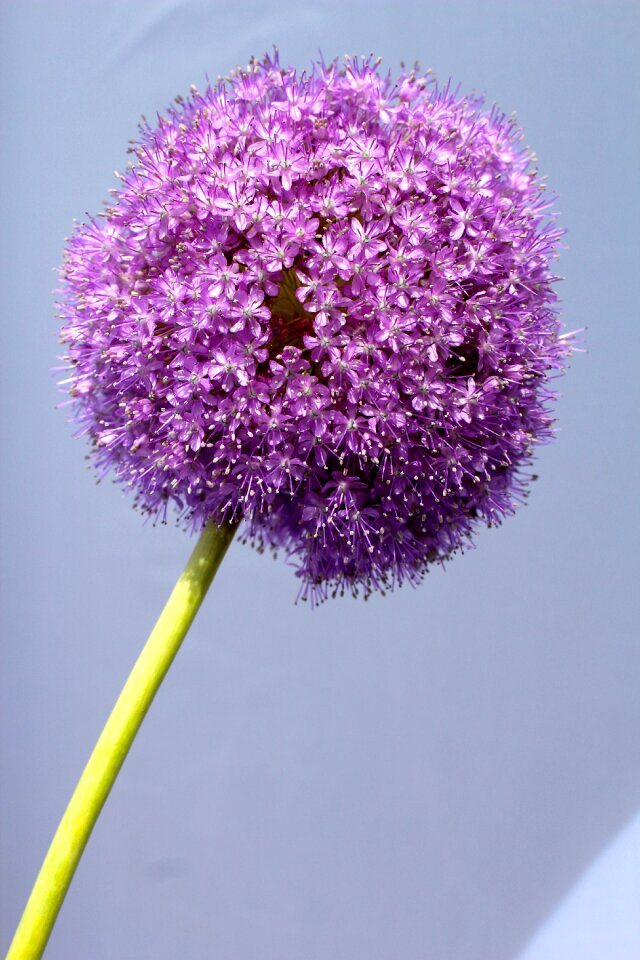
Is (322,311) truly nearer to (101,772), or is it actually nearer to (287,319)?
(287,319)

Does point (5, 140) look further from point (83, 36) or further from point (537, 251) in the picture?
point (537, 251)

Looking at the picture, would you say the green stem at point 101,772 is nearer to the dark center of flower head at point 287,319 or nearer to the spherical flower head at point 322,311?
the spherical flower head at point 322,311

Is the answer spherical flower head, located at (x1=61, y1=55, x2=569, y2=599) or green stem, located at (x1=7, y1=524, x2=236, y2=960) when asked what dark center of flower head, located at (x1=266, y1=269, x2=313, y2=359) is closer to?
spherical flower head, located at (x1=61, y1=55, x2=569, y2=599)

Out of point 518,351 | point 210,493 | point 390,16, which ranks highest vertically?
point 390,16

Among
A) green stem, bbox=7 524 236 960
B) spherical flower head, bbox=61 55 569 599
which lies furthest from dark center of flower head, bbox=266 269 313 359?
green stem, bbox=7 524 236 960

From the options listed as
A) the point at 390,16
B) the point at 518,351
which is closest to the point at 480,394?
the point at 518,351

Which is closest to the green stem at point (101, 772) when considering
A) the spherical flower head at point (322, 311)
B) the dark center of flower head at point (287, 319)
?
the spherical flower head at point (322, 311)
